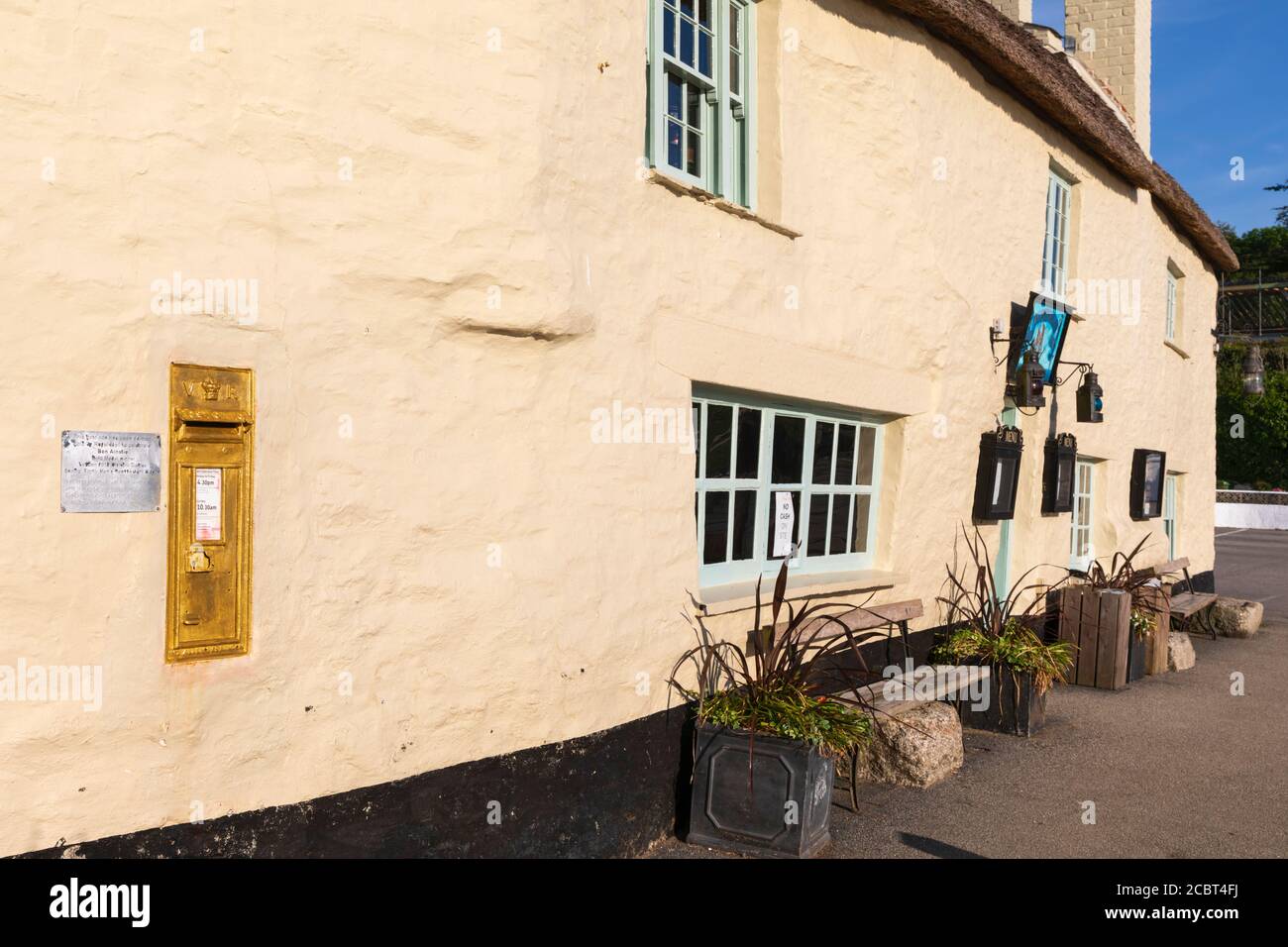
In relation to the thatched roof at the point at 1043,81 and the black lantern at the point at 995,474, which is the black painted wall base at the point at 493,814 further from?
the thatched roof at the point at 1043,81

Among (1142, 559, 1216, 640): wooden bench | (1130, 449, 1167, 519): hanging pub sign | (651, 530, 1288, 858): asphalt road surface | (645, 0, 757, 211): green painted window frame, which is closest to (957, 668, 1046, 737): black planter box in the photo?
(651, 530, 1288, 858): asphalt road surface

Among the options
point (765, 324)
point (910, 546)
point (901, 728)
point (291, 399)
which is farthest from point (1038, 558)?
point (291, 399)

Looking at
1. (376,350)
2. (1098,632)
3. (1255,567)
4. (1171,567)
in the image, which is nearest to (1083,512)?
(1171,567)

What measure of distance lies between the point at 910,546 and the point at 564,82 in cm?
409

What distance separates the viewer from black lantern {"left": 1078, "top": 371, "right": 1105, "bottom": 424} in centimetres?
1002

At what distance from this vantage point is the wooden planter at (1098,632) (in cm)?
915

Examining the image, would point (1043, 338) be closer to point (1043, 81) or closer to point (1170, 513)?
point (1043, 81)

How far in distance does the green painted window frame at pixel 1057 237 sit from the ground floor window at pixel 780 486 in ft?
11.8

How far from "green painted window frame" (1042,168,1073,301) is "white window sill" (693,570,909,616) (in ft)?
12.7

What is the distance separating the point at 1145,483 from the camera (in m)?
12.1

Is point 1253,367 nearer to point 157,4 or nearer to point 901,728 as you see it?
point 901,728

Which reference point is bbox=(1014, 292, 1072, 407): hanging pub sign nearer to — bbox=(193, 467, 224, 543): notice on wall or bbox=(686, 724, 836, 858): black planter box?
bbox=(686, 724, 836, 858): black planter box

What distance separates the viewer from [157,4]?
3.55 meters

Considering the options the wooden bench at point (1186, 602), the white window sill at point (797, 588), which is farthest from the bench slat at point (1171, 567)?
the white window sill at point (797, 588)
